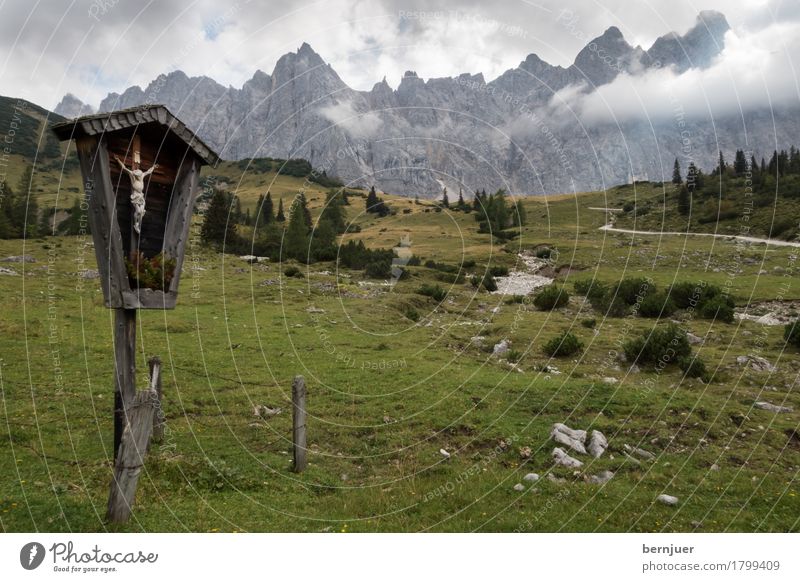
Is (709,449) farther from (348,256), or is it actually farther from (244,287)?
(348,256)

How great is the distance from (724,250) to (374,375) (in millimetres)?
58561

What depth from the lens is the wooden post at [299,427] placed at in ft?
38.7

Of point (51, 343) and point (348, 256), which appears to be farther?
point (348, 256)

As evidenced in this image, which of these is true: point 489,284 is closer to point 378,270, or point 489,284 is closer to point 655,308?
point 378,270

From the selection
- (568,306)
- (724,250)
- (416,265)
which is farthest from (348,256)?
(724,250)

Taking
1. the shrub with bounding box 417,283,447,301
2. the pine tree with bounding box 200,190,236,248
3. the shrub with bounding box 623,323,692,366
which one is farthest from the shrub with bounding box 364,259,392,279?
the shrub with bounding box 623,323,692,366

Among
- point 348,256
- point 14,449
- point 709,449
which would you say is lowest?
point 709,449

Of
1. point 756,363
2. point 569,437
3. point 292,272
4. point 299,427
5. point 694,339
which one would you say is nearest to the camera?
point 299,427

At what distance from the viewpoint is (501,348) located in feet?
82.1

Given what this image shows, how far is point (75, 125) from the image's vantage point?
340 inches

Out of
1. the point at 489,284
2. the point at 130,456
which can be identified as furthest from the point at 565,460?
the point at 489,284

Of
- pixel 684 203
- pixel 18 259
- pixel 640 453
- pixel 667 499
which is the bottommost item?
pixel 640 453

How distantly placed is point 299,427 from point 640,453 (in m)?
8.85

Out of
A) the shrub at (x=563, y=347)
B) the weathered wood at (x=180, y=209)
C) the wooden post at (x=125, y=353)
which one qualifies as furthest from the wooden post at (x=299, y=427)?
the shrub at (x=563, y=347)
